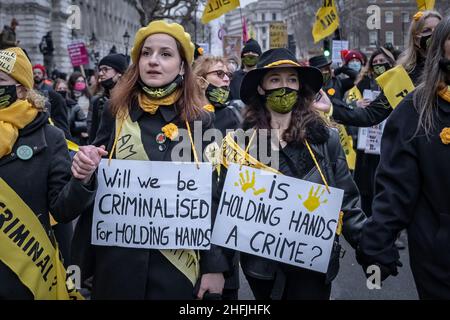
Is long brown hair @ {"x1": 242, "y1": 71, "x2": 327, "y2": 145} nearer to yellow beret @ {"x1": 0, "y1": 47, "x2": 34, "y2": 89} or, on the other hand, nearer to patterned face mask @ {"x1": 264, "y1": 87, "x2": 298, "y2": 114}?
patterned face mask @ {"x1": 264, "y1": 87, "x2": 298, "y2": 114}

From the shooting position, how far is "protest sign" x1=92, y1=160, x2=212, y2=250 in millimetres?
3111

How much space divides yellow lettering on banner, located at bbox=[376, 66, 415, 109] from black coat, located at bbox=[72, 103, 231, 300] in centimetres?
258

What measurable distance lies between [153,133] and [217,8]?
775 centimetres

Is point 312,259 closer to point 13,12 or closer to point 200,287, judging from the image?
point 200,287

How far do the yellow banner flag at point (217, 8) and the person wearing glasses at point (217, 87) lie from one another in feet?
14.2

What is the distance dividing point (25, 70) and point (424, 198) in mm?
2236

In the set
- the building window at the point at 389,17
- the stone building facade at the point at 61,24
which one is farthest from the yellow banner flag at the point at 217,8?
the building window at the point at 389,17

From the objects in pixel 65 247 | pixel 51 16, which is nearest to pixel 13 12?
pixel 51 16

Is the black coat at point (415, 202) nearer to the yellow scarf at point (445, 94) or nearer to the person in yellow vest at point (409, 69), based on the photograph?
the yellow scarf at point (445, 94)

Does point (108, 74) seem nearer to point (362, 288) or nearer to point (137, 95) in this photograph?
point (137, 95)

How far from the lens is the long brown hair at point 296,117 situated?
3365 millimetres

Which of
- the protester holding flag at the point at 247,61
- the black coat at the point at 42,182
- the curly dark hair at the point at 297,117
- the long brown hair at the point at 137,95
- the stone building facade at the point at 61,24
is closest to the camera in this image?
the black coat at the point at 42,182

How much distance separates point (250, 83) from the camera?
3568 millimetres
